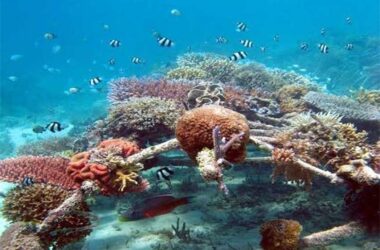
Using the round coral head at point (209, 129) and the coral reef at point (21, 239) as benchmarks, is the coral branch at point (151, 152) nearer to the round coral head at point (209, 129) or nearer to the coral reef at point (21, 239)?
the round coral head at point (209, 129)

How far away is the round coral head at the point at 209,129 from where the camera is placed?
5199 mm

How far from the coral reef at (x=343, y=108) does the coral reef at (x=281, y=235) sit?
11.3 ft

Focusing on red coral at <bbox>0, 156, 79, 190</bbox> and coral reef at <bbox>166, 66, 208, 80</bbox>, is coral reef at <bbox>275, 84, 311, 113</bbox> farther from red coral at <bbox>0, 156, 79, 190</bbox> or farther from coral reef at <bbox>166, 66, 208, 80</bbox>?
red coral at <bbox>0, 156, 79, 190</bbox>

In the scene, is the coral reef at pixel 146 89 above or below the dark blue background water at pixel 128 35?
below

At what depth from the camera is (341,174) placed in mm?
5168

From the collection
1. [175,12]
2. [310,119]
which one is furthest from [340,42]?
[310,119]

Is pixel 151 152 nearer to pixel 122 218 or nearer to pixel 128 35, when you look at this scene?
pixel 122 218

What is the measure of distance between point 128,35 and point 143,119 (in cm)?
12551

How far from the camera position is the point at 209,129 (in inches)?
204

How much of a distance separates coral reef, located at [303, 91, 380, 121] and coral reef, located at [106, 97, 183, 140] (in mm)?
3353

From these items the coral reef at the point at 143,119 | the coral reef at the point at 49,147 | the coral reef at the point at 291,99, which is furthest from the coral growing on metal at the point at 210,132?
the coral reef at the point at 49,147

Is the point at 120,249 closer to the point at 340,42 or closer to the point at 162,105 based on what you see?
the point at 162,105

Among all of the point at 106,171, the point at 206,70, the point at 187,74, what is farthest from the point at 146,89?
the point at 206,70

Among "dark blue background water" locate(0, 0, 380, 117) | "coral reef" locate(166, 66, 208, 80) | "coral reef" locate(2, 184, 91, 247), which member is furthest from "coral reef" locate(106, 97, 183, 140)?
"dark blue background water" locate(0, 0, 380, 117)
